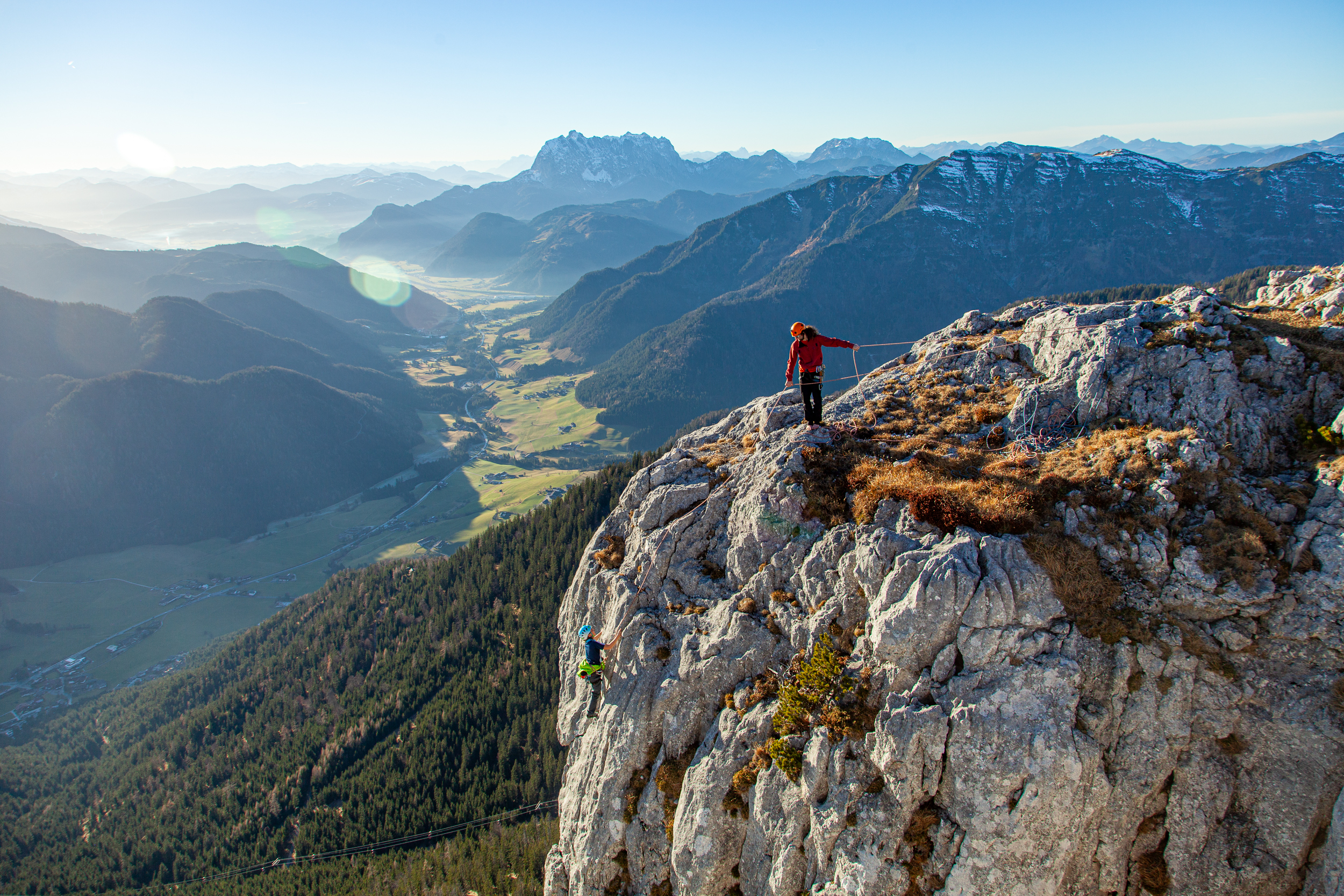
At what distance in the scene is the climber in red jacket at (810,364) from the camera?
27.8 metres

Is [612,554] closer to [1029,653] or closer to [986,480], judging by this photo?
[986,480]

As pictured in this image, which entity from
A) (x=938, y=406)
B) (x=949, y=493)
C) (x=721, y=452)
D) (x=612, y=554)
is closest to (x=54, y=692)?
(x=612, y=554)

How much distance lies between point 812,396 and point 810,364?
6.94 ft

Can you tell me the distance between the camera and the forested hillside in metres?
80.8

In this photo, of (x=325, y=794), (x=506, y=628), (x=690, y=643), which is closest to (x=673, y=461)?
(x=690, y=643)

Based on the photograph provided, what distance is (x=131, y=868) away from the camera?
294ft

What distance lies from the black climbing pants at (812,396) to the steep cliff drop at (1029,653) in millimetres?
1364

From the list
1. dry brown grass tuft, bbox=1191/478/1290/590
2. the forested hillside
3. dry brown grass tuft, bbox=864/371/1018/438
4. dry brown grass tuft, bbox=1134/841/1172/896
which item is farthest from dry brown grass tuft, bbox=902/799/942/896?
the forested hillside

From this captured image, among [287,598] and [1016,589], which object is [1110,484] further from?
[287,598]

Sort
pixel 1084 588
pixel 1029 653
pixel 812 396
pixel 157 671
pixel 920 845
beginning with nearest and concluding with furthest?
pixel 920 845 → pixel 1029 653 → pixel 1084 588 → pixel 812 396 → pixel 157 671

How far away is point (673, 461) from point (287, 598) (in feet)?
725

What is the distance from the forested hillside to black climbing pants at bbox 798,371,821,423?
68583 mm

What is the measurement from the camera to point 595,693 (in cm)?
3005

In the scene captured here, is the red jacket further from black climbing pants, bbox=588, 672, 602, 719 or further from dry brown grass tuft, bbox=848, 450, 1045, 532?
black climbing pants, bbox=588, 672, 602, 719
